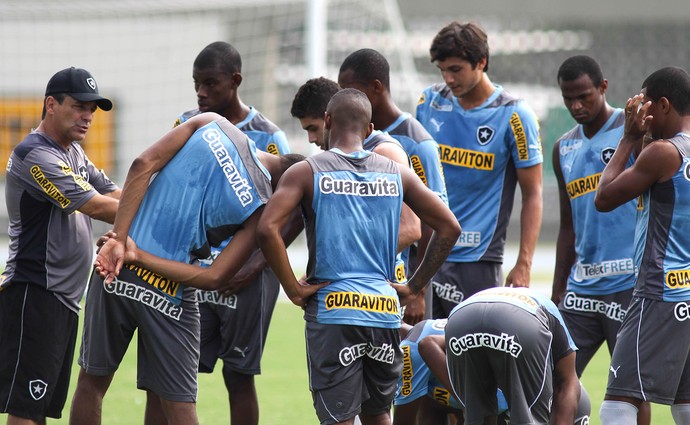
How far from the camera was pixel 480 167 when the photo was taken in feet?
24.0

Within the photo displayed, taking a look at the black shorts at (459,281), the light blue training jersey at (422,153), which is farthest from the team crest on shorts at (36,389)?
the black shorts at (459,281)

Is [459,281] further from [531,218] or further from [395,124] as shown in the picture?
[395,124]

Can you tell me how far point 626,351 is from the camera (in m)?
5.81

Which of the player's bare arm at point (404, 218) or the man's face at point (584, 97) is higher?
the man's face at point (584, 97)

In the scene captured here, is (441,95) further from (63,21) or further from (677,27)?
(677,27)

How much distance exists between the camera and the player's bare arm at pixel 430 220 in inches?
210

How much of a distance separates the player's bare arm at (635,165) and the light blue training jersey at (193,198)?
6.51 ft

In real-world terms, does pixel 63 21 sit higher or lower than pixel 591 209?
higher

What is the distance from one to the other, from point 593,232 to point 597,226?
0.16 feet

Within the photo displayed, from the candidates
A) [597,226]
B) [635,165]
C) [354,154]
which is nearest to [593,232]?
[597,226]

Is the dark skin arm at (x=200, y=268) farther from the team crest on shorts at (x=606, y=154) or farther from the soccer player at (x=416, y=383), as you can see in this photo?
the team crest on shorts at (x=606, y=154)

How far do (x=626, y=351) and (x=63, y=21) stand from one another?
1764 cm

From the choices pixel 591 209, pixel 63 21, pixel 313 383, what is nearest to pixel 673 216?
pixel 591 209

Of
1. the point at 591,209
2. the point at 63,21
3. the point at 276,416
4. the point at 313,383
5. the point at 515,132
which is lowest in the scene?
the point at 276,416
